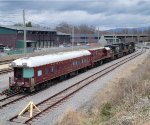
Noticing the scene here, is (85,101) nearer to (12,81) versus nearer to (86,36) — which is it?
(12,81)

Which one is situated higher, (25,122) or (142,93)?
(142,93)

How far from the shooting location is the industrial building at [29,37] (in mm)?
97688

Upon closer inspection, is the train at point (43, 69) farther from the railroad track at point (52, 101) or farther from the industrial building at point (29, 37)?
the industrial building at point (29, 37)

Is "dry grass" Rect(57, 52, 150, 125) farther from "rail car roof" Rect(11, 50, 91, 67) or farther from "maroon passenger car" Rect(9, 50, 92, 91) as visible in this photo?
"rail car roof" Rect(11, 50, 91, 67)

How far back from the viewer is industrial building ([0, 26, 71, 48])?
97688 millimetres

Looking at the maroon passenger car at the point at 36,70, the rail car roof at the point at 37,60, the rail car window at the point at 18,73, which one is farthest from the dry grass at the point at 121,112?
the rail car window at the point at 18,73

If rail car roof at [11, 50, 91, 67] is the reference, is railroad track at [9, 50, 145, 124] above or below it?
below

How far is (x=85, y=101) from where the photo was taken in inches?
907

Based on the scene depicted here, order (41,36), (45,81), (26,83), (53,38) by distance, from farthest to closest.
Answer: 1. (53,38)
2. (41,36)
3. (45,81)
4. (26,83)

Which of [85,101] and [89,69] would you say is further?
[89,69]

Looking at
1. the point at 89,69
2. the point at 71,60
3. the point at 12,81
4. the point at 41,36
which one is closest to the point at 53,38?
the point at 41,36

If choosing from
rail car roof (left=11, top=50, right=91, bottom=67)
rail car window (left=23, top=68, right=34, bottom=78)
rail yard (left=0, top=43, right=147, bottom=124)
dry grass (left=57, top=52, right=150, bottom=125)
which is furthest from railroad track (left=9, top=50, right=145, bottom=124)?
rail car roof (left=11, top=50, right=91, bottom=67)

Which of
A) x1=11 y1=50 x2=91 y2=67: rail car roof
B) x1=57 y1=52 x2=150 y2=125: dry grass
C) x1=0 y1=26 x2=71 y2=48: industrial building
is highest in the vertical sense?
x1=0 y1=26 x2=71 y2=48: industrial building

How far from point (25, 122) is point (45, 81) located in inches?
414
